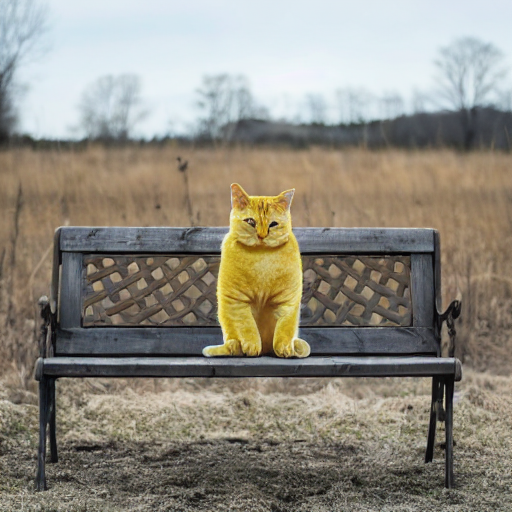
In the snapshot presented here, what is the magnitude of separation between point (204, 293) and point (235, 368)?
0.68 m

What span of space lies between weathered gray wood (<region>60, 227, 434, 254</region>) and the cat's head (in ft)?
1.43

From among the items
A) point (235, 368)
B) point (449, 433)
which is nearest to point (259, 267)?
point (235, 368)

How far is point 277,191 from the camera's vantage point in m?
6.86

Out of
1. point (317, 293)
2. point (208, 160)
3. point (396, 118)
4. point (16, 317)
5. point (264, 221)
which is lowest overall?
point (16, 317)

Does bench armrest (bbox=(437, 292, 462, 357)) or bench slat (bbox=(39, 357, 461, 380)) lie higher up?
bench armrest (bbox=(437, 292, 462, 357))

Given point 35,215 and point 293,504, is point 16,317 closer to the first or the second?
point 35,215

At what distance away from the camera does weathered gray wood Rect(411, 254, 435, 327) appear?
321cm

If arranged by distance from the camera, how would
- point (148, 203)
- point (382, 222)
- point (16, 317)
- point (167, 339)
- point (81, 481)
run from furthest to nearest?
point (148, 203), point (382, 222), point (16, 317), point (167, 339), point (81, 481)

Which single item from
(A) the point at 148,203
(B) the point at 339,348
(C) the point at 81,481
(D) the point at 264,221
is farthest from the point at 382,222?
(C) the point at 81,481

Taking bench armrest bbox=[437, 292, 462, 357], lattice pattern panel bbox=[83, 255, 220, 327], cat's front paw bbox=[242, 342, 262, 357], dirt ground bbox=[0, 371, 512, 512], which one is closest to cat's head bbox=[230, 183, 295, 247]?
cat's front paw bbox=[242, 342, 262, 357]

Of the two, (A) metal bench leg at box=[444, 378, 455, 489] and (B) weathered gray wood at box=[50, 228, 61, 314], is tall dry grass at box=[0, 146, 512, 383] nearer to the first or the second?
(B) weathered gray wood at box=[50, 228, 61, 314]

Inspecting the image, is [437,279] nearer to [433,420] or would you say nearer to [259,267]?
[433,420]

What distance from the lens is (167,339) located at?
10.4 feet

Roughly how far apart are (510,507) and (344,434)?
1.02 m
